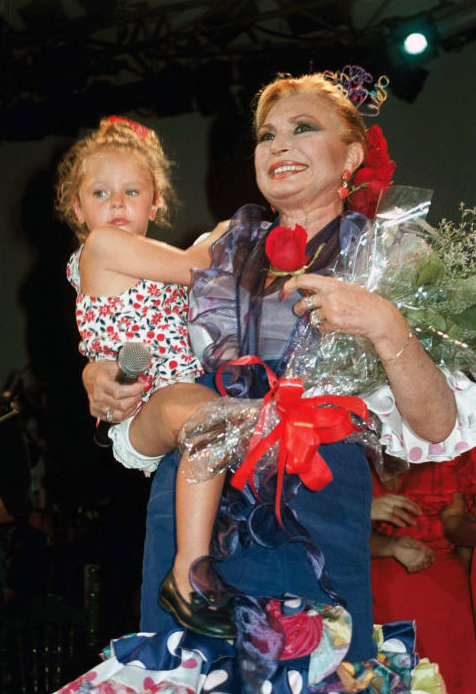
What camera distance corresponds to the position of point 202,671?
4.84 feet

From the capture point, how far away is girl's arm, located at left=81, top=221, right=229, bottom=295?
1.93 m

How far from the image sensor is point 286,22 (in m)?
3.84

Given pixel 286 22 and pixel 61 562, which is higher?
pixel 286 22

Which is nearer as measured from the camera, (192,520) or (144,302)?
(192,520)

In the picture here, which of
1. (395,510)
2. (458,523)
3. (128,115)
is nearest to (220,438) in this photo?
(395,510)

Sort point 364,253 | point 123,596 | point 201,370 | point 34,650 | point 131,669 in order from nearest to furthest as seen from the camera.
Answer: point 131,669 < point 364,253 < point 201,370 < point 34,650 < point 123,596

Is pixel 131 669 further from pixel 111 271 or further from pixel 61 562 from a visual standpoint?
pixel 61 562

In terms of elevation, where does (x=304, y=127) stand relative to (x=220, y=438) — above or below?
above

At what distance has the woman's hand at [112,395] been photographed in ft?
5.98

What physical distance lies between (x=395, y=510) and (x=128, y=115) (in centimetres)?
224

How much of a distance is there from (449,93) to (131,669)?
2.89 m

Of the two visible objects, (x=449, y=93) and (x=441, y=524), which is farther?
(x=449, y=93)

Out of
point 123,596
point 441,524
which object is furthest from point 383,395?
point 123,596

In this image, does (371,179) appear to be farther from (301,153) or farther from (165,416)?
(165,416)
